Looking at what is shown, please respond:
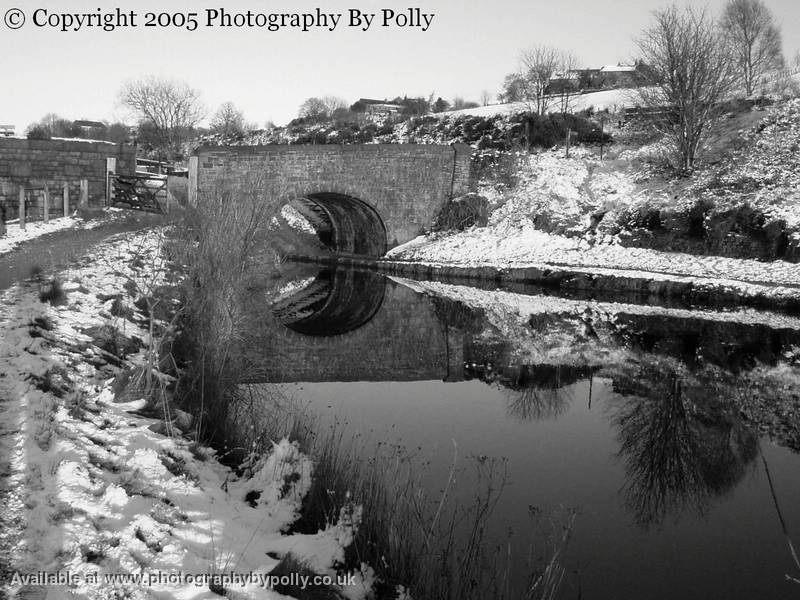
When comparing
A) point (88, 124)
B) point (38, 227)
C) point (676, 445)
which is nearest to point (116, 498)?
point (676, 445)

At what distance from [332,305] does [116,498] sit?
12527 millimetres

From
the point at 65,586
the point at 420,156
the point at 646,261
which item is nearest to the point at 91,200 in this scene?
the point at 420,156

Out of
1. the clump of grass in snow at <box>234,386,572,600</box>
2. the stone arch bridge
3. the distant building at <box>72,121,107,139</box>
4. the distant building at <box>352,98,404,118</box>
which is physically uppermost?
the distant building at <box>352,98,404,118</box>

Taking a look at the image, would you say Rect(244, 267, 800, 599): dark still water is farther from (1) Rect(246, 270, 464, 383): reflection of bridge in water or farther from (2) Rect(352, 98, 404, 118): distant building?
(2) Rect(352, 98, 404, 118): distant building

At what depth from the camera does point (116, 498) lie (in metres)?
4.18

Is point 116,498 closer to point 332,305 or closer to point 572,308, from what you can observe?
point 332,305

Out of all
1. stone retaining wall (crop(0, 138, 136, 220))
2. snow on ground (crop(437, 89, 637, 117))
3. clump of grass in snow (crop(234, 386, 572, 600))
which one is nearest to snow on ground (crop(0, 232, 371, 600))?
clump of grass in snow (crop(234, 386, 572, 600))

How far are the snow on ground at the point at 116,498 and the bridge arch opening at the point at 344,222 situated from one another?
748 inches

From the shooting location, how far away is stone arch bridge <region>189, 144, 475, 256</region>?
75.6 ft

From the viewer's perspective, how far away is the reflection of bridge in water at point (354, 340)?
10.1m

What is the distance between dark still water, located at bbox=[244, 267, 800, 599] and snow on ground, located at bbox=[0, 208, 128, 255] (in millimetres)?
4697

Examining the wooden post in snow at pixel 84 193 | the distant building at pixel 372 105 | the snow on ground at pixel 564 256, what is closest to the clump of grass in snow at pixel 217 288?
the wooden post in snow at pixel 84 193

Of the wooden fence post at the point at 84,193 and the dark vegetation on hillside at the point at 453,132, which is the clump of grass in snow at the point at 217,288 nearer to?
the wooden fence post at the point at 84,193

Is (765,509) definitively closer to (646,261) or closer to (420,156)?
(646,261)
